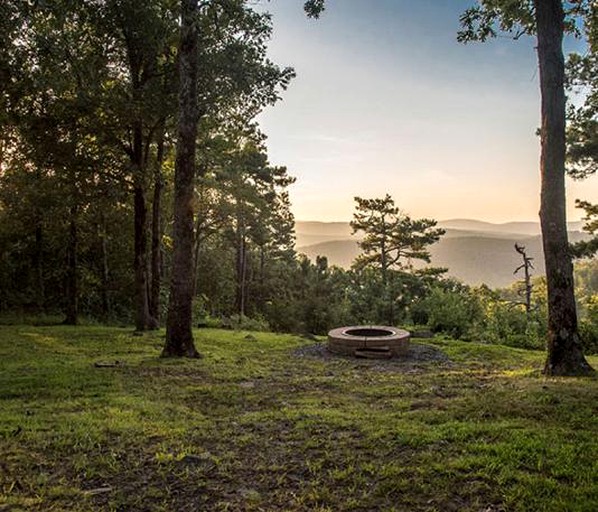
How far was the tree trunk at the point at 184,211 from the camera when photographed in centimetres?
1010

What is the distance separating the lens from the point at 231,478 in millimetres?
3773

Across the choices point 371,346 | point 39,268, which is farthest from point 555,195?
point 39,268

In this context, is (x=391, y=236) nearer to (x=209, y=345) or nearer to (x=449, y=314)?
(x=449, y=314)

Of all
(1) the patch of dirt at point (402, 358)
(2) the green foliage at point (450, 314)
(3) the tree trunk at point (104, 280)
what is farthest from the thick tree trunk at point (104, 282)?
(2) the green foliage at point (450, 314)

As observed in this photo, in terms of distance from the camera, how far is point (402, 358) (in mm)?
12062

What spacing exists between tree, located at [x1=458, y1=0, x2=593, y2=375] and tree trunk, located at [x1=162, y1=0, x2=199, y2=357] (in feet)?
22.4

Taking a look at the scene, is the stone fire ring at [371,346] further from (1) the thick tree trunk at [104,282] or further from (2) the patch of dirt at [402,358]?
(1) the thick tree trunk at [104,282]

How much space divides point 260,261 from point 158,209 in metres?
27.0

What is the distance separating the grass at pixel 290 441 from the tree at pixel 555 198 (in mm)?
825

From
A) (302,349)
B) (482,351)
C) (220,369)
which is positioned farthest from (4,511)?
(482,351)

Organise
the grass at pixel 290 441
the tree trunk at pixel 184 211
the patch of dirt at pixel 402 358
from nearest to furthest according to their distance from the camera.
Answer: the grass at pixel 290 441
the tree trunk at pixel 184 211
the patch of dirt at pixel 402 358

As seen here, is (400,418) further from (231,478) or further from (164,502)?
(164,502)

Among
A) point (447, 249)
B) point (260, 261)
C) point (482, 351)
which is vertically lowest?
point (482, 351)

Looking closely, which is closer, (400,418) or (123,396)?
(400,418)
